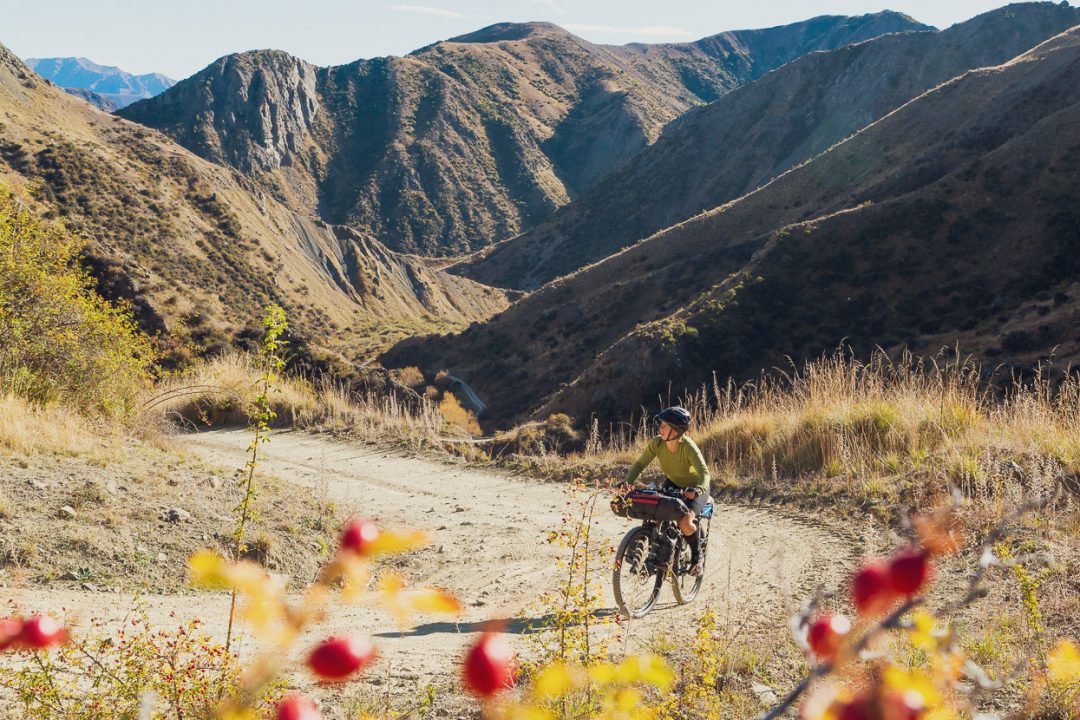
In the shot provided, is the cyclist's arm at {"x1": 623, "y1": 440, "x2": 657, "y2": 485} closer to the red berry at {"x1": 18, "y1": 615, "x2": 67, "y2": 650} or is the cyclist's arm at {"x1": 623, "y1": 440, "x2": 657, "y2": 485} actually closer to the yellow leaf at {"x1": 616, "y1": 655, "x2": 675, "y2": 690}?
the yellow leaf at {"x1": 616, "y1": 655, "x2": 675, "y2": 690}

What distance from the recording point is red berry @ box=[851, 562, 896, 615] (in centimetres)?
71

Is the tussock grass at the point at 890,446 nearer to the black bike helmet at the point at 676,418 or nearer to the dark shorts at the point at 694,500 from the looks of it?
the dark shorts at the point at 694,500

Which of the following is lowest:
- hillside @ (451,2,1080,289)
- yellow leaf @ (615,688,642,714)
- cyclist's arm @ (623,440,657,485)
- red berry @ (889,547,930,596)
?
cyclist's arm @ (623,440,657,485)

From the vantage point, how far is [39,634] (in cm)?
85

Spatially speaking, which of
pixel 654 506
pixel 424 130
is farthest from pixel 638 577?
pixel 424 130

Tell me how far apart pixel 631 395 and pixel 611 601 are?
21.9m

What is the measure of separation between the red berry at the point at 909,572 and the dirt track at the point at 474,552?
2202mm

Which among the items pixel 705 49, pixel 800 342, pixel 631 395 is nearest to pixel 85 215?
pixel 631 395

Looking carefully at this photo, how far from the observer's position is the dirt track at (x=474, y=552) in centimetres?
566

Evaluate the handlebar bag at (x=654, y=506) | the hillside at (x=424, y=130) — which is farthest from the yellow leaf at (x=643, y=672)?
the hillside at (x=424, y=130)

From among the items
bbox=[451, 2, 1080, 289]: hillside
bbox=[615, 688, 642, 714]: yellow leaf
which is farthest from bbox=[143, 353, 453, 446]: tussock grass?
bbox=[451, 2, 1080, 289]: hillside

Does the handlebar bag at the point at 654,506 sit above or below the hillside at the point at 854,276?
below

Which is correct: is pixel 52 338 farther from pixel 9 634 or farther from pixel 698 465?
pixel 9 634

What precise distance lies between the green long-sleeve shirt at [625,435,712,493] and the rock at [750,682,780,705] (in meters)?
2.10
